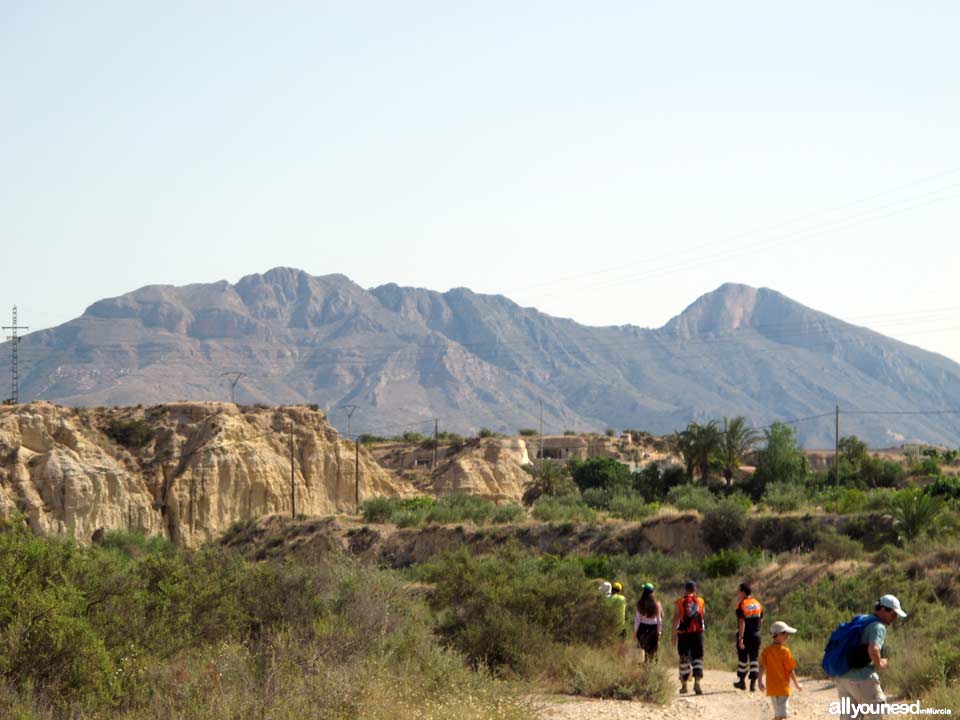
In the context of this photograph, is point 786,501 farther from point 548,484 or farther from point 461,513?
point 548,484

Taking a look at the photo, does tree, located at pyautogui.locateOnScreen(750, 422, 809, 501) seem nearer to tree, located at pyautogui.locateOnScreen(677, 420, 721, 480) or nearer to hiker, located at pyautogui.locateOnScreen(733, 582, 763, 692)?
tree, located at pyautogui.locateOnScreen(677, 420, 721, 480)

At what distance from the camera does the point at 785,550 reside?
39.8m

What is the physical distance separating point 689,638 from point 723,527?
81.7ft

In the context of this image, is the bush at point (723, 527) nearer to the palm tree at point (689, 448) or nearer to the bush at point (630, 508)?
the bush at point (630, 508)

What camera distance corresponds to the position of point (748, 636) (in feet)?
59.9

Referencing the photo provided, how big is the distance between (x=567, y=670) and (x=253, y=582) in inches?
200

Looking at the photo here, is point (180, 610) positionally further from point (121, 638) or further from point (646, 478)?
point (646, 478)

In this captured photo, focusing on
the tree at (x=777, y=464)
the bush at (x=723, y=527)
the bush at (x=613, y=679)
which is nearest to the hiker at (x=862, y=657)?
the bush at (x=613, y=679)

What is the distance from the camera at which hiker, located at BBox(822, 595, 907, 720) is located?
39.9 ft

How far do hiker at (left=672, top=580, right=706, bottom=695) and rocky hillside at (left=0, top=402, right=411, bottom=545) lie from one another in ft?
121

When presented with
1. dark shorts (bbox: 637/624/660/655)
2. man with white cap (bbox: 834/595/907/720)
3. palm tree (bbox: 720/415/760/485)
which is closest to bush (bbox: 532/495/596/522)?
palm tree (bbox: 720/415/760/485)

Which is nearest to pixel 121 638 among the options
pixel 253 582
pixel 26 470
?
pixel 253 582

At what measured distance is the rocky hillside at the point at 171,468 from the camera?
54.2 meters

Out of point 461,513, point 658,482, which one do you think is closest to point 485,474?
point 658,482
